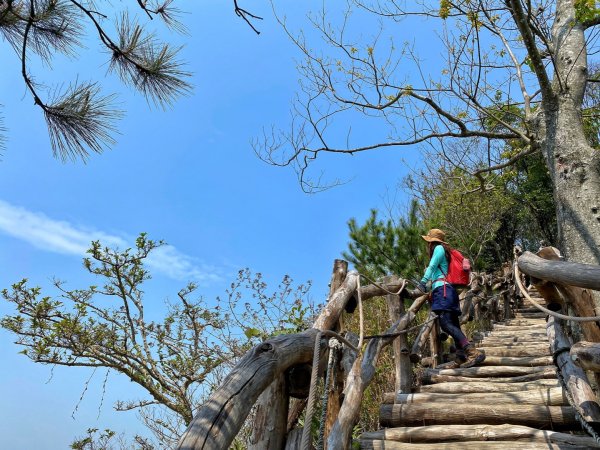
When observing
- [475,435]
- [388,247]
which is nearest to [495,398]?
[475,435]

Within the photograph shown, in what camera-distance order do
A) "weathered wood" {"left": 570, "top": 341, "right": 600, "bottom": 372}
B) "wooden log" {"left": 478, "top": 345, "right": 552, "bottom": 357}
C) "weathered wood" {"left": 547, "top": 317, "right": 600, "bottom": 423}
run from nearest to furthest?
"weathered wood" {"left": 570, "top": 341, "right": 600, "bottom": 372}, "weathered wood" {"left": 547, "top": 317, "right": 600, "bottom": 423}, "wooden log" {"left": 478, "top": 345, "right": 552, "bottom": 357}

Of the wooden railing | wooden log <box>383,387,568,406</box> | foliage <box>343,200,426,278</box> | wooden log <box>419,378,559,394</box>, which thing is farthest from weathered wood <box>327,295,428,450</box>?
foliage <box>343,200,426,278</box>

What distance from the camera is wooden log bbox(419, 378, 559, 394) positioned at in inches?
167

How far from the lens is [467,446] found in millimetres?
3223

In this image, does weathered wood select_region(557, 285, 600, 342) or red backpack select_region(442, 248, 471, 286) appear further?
red backpack select_region(442, 248, 471, 286)

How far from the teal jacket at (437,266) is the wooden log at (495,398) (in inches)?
49.6

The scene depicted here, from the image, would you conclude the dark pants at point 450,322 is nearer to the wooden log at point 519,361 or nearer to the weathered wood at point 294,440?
the wooden log at point 519,361

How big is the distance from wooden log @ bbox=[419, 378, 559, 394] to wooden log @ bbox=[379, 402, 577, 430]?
55 centimetres

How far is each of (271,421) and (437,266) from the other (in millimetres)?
3555

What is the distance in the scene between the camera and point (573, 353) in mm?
2633

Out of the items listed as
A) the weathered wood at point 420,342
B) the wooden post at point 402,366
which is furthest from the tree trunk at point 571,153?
the wooden post at point 402,366

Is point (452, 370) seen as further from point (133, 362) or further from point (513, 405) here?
point (133, 362)

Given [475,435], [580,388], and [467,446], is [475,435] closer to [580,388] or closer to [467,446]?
[467,446]

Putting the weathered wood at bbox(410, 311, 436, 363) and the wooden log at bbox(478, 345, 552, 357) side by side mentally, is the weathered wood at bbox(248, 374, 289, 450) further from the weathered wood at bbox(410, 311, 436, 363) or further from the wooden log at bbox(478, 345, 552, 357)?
the wooden log at bbox(478, 345, 552, 357)
